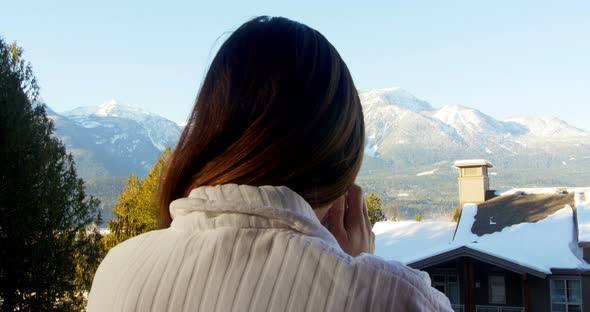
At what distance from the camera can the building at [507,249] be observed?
9352 millimetres

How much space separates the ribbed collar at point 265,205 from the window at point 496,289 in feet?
34.4

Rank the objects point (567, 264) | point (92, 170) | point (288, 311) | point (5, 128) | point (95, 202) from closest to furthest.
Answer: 1. point (288, 311)
2. point (5, 128)
3. point (95, 202)
4. point (567, 264)
5. point (92, 170)

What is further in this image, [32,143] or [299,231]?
[32,143]

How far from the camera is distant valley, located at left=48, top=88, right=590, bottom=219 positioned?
48.6 m

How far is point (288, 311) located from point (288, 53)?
0.30 meters

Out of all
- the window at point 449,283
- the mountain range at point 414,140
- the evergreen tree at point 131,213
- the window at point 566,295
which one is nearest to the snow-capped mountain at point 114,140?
the mountain range at point 414,140

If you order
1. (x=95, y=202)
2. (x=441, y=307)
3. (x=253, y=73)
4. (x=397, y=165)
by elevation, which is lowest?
(x=397, y=165)

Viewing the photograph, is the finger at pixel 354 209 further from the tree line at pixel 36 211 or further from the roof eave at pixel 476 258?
the roof eave at pixel 476 258

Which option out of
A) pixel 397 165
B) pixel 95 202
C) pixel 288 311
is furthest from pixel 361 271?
pixel 397 165

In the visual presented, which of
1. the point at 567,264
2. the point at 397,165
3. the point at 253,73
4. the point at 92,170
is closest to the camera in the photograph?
the point at 253,73

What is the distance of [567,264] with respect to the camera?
927 centimetres

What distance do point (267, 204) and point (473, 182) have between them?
12964 millimetres

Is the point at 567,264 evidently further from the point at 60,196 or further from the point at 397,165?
the point at 397,165

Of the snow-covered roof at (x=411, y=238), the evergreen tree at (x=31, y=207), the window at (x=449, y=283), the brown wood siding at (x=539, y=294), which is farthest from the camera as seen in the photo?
the snow-covered roof at (x=411, y=238)
